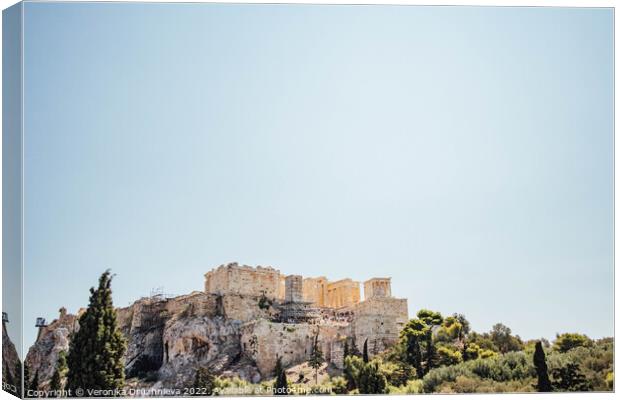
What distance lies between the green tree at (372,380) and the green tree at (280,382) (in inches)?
65.8

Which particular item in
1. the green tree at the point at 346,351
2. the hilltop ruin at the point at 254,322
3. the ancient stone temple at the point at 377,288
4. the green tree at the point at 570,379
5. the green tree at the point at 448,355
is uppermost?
the ancient stone temple at the point at 377,288

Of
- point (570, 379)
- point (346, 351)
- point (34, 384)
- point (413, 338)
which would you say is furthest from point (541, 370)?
point (34, 384)

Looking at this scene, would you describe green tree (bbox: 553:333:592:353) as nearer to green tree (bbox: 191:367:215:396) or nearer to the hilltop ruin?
the hilltop ruin

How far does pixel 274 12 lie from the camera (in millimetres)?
18141

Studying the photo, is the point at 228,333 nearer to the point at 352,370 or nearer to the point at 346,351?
the point at 346,351

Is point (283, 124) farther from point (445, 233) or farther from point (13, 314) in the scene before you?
point (13, 314)

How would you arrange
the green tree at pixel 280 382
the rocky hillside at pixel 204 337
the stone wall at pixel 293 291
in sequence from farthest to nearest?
the stone wall at pixel 293 291 → the green tree at pixel 280 382 → the rocky hillside at pixel 204 337

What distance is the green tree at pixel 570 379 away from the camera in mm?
17625

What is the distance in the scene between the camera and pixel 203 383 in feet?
57.6

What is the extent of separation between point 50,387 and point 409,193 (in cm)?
881

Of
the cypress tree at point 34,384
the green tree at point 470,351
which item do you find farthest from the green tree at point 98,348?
the green tree at point 470,351

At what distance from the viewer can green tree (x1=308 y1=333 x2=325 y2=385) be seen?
17981 mm

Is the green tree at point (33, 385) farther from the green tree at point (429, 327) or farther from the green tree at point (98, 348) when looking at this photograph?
the green tree at point (429, 327)

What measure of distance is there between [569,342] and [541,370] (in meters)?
1.06
